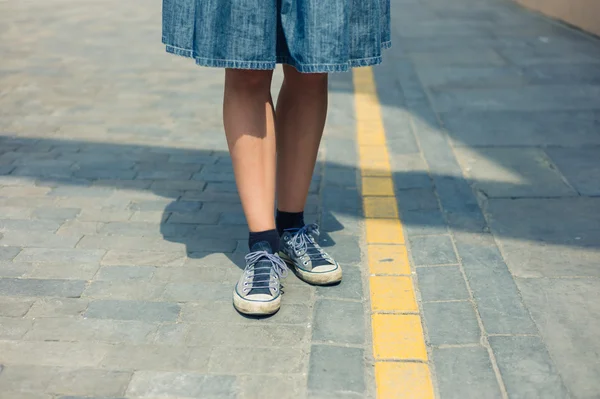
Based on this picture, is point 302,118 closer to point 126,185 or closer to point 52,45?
point 126,185

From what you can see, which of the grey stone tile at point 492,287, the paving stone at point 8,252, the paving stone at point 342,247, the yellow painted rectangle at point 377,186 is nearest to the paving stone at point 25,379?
the paving stone at point 8,252

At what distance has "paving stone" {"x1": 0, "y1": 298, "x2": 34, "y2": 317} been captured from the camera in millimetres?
2637

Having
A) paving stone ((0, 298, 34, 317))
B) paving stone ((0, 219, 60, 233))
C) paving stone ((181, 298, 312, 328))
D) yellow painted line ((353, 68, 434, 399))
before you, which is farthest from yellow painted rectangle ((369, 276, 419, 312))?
paving stone ((0, 219, 60, 233))

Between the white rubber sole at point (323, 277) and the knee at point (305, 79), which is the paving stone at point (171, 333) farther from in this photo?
the knee at point (305, 79)

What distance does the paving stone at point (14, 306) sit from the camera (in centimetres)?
264

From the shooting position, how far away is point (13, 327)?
254 centimetres

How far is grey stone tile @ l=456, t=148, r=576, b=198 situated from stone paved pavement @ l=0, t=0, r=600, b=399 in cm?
1

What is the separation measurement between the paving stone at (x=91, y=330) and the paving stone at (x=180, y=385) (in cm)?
23

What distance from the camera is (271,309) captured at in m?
2.63

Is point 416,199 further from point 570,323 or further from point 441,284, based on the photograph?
point 570,323

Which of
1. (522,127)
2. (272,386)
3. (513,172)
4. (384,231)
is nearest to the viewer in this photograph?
(272,386)

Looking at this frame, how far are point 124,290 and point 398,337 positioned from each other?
0.95m

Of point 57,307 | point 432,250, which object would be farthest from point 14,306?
point 432,250

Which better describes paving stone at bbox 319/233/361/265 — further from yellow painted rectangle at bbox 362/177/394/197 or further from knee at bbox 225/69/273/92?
knee at bbox 225/69/273/92
